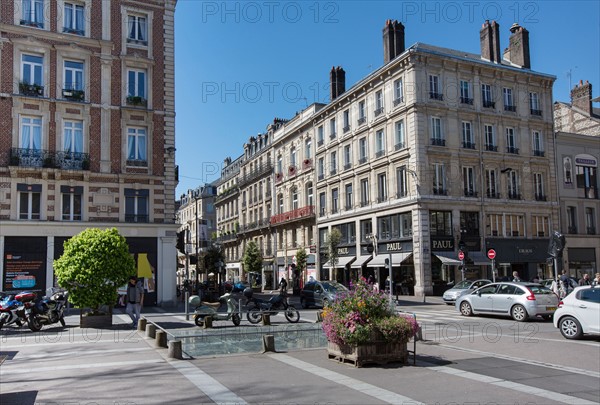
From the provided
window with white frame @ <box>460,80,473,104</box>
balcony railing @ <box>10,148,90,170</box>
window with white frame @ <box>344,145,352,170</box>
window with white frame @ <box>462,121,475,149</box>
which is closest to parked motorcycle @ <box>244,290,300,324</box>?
balcony railing @ <box>10,148,90,170</box>

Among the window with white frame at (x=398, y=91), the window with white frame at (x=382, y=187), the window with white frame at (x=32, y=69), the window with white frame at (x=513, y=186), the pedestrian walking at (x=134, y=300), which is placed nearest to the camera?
the pedestrian walking at (x=134, y=300)

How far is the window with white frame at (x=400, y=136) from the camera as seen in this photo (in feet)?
124

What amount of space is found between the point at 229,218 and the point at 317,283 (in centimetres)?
4862

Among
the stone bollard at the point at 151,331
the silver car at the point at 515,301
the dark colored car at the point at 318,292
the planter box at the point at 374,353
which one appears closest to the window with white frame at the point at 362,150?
the dark colored car at the point at 318,292

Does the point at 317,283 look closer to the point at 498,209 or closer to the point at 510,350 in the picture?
the point at 510,350

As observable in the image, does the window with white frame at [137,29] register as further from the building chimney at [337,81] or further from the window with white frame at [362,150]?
the building chimney at [337,81]

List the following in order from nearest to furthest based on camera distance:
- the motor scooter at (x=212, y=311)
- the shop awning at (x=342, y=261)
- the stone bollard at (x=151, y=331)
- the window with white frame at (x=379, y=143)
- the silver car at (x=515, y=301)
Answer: the stone bollard at (x=151, y=331), the motor scooter at (x=212, y=311), the silver car at (x=515, y=301), the window with white frame at (x=379, y=143), the shop awning at (x=342, y=261)

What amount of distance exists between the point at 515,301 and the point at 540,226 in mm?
24150

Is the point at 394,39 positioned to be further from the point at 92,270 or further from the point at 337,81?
the point at 92,270

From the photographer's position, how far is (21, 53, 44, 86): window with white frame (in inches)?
1019

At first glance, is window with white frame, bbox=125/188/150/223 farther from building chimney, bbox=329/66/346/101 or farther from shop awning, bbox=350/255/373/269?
building chimney, bbox=329/66/346/101

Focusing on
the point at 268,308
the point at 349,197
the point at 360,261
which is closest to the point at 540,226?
the point at 360,261

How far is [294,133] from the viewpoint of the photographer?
53656 millimetres

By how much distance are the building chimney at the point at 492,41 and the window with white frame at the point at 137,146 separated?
27.6 metres
